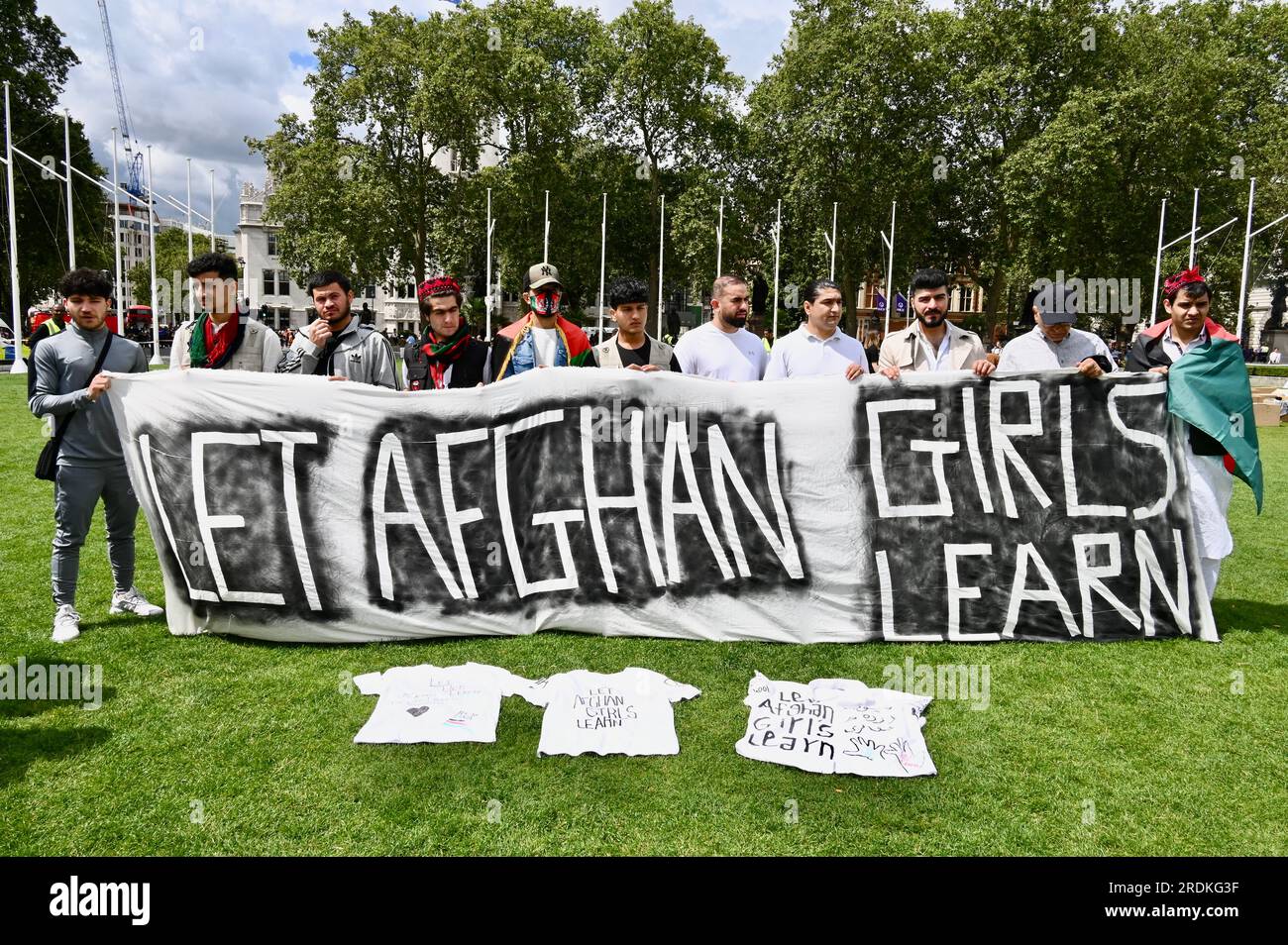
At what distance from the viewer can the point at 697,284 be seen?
47438mm

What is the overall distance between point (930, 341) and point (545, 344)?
257cm

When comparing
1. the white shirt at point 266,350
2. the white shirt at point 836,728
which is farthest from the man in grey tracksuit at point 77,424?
the white shirt at point 836,728

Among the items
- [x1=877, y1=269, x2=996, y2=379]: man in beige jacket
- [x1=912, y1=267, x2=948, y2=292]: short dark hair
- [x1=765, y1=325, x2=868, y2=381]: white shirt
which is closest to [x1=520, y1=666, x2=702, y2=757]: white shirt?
[x1=765, y1=325, x2=868, y2=381]: white shirt

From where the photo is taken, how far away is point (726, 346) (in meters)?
5.92

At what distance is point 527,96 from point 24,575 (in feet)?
128

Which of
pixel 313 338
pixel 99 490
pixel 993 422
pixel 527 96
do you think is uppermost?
pixel 527 96

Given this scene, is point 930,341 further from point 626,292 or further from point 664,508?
point 664,508

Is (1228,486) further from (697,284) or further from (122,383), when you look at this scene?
(697,284)

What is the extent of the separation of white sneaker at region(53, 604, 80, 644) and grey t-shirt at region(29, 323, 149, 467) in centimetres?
85

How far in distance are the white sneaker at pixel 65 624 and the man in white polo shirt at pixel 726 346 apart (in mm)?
3960

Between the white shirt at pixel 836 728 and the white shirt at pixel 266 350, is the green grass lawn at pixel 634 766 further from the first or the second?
the white shirt at pixel 266 350

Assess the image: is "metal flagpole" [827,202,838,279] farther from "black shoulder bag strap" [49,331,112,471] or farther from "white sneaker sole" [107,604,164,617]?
"white sneaker sole" [107,604,164,617]

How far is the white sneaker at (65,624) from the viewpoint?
494cm
